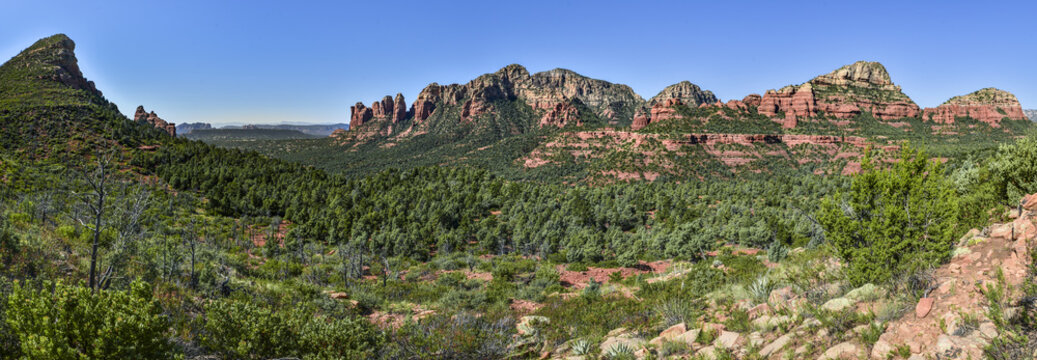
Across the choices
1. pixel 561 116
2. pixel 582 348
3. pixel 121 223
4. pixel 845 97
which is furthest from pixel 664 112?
pixel 121 223

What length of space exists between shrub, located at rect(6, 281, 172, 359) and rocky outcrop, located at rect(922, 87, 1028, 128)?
537ft

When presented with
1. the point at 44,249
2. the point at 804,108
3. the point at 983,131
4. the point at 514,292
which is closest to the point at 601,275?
the point at 514,292

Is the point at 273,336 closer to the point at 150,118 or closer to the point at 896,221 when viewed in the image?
the point at 896,221

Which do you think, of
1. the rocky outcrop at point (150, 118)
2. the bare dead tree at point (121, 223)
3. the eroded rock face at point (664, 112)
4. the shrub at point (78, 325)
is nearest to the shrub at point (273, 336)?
the shrub at point (78, 325)

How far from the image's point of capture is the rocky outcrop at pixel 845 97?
114 m

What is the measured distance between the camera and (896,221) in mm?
7398

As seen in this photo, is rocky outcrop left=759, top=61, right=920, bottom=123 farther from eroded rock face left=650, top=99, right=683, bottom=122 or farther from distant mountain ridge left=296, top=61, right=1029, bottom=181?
eroded rock face left=650, top=99, right=683, bottom=122

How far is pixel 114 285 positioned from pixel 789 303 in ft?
59.6

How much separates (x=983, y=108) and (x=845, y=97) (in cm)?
3546

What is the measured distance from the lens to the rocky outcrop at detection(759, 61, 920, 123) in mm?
113750

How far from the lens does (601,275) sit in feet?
77.4

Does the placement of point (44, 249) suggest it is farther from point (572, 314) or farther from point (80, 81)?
point (80, 81)

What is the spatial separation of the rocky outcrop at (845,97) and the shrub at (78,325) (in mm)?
134390

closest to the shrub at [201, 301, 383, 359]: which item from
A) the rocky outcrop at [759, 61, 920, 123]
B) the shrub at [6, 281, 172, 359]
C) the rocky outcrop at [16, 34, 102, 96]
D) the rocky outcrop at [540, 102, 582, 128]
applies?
the shrub at [6, 281, 172, 359]
